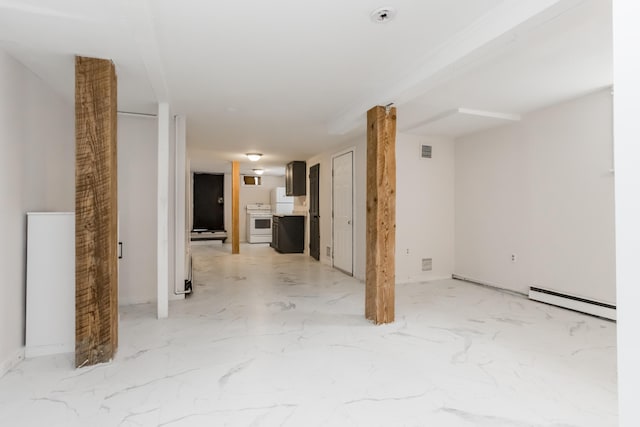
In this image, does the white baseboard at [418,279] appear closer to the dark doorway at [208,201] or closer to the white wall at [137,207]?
the white wall at [137,207]

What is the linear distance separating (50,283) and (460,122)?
178 inches

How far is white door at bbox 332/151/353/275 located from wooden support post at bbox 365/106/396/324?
2.29 meters

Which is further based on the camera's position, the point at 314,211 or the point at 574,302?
the point at 314,211

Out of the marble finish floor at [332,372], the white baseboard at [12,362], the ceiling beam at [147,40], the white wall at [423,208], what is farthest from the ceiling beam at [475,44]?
the white baseboard at [12,362]

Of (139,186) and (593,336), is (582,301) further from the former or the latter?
(139,186)

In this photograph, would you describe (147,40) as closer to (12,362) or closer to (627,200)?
(12,362)

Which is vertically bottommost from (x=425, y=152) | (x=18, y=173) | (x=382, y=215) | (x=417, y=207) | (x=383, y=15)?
(x=382, y=215)

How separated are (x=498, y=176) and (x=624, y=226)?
432 cm

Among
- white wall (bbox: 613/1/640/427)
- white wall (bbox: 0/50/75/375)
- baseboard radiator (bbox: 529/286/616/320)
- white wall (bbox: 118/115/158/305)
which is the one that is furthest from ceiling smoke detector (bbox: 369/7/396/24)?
baseboard radiator (bbox: 529/286/616/320)

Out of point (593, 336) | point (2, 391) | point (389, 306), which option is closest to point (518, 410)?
point (389, 306)

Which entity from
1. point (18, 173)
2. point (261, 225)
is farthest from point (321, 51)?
point (261, 225)

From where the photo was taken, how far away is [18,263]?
7.95 feet

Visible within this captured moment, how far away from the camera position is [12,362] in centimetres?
234

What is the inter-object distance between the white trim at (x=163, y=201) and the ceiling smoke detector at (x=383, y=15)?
87.5 inches
